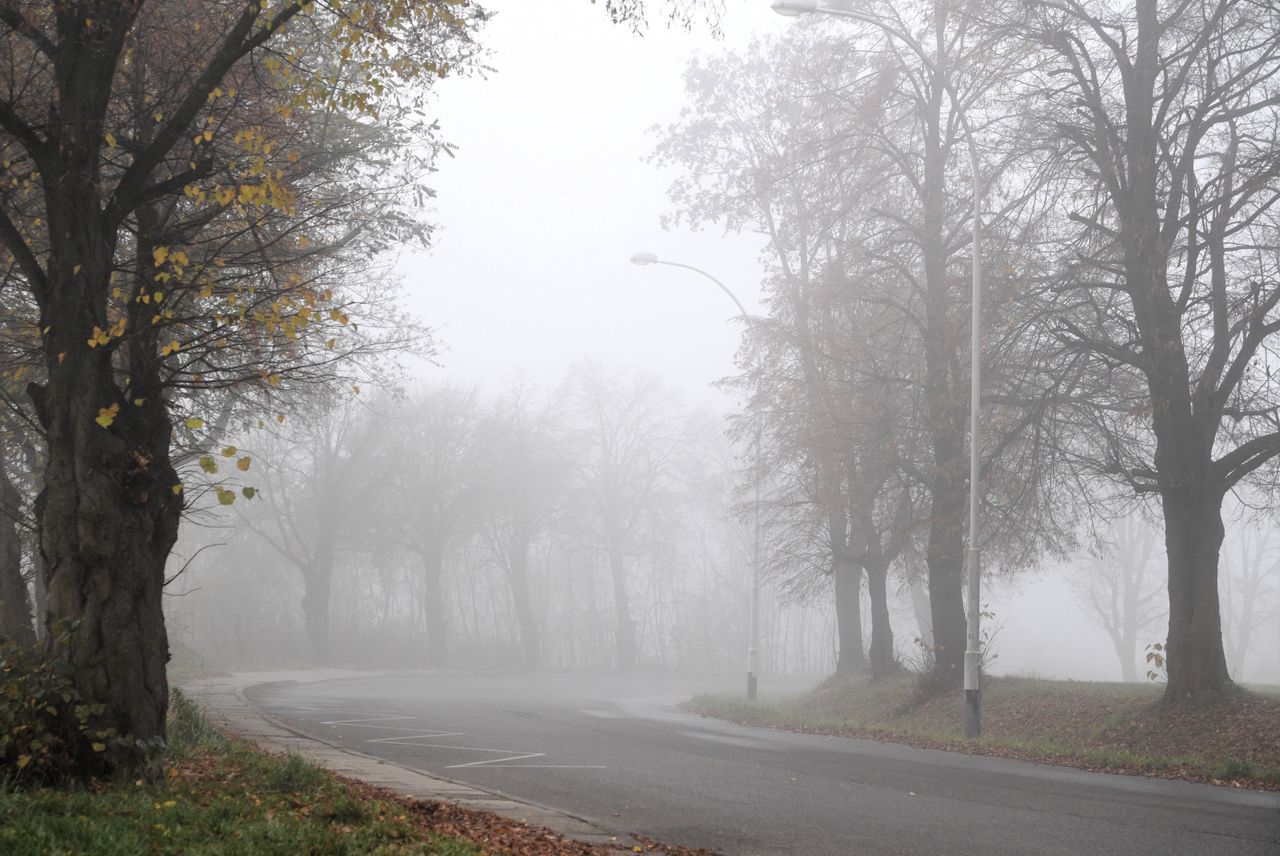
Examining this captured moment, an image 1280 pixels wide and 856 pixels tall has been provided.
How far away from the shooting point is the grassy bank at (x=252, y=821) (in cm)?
623

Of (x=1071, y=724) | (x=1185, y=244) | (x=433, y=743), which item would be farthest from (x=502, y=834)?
(x=1185, y=244)

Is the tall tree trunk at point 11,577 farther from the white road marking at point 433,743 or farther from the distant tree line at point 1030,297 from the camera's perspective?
the distant tree line at point 1030,297

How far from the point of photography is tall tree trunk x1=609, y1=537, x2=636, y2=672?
53.7 metres

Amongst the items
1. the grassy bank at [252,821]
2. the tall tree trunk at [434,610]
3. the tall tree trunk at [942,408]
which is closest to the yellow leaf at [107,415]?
the grassy bank at [252,821]

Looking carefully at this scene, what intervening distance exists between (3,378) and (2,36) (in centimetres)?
360

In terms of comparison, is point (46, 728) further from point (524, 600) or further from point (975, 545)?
point (524, 600)

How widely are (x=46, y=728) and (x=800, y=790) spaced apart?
6.87 m

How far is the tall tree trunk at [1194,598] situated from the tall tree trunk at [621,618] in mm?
38244

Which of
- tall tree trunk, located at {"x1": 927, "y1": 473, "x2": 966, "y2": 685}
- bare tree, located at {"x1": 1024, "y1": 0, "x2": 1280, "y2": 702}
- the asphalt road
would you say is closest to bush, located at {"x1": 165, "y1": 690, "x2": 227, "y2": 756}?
the asphalt road

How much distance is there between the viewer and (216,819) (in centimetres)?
704

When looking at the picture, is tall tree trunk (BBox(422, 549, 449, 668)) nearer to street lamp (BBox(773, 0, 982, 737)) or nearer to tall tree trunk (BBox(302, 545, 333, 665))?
tall tree trunk (BBox(302, 545, 333, 665))

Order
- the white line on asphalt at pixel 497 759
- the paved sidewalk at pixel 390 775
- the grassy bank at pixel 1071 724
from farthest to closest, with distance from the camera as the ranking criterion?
the grassy bank at pixel 1071 724, the white line on asphalt at pixel 497 759, the paved sidewalk at pixel 390 775

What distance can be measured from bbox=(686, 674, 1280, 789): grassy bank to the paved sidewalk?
790 centimetres

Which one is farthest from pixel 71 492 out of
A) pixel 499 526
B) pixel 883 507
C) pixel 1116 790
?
pixel 499 526
